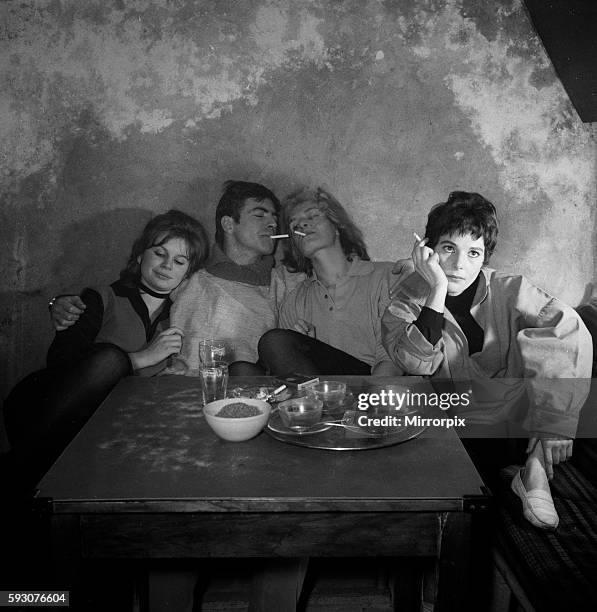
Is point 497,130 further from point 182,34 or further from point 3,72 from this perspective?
point 3,72

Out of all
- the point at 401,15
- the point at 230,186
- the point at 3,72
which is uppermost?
the point at 401,15

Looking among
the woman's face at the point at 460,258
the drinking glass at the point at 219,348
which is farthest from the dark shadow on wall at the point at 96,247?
the woman's face at the point at 460,258

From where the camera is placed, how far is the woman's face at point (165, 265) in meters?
2.72

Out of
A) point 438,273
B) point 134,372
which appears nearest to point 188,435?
point 134,372

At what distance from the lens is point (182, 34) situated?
2580 millimetres

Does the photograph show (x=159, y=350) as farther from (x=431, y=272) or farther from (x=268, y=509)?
(x=268, y=509)

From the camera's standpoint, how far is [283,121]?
2623 mm

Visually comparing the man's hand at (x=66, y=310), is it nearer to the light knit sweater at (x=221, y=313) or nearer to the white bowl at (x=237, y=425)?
the light knit sweater at (x=221, y=313)

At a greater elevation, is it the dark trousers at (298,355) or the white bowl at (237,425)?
the white bowl at (237,425)

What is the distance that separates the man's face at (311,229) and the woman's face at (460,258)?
0.45 metres

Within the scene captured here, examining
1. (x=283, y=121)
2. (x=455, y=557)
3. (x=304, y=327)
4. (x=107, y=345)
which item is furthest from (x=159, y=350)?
(x=455, y=557)

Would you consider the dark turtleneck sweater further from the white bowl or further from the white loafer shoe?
the white bowl

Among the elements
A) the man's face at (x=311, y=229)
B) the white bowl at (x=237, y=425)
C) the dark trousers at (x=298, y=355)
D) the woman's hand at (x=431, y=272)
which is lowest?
the dark trousers at (x=298, y=355)

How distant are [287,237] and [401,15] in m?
0.97
